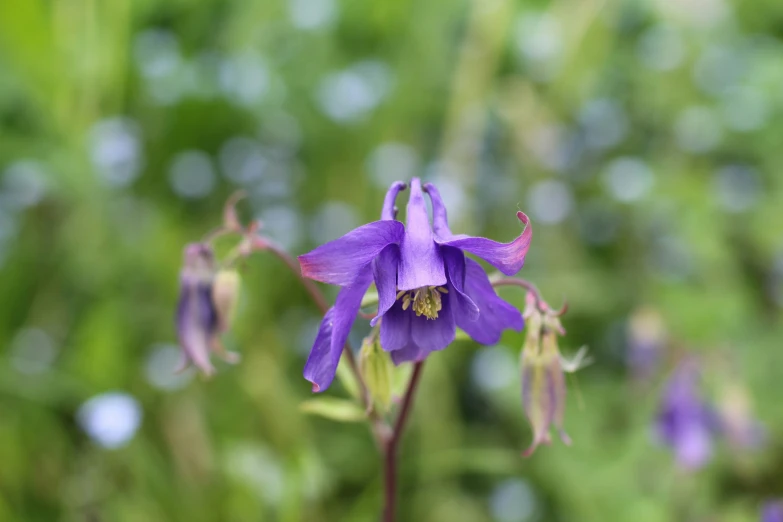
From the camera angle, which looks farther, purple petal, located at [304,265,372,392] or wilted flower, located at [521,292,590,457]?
wilted flower, located at [521,292,590,457]

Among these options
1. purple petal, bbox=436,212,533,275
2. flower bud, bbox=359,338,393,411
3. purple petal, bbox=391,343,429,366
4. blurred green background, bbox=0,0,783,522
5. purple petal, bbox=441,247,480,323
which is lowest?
blurred green background, bbox=0,0,783,522

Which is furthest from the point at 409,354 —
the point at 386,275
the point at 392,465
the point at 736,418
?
the point at 736,418

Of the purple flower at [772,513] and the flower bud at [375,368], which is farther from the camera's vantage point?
the purple flower at [772,513]

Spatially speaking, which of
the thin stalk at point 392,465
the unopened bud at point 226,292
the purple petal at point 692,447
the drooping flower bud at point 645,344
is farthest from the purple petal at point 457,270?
the drooping flower bud at point 645,344

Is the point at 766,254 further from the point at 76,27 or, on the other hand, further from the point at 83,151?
the point at 76,27

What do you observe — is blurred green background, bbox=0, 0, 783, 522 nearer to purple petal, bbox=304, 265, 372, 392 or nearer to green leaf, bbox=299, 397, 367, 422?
green leaf, bbox=299, 397, 367, 422

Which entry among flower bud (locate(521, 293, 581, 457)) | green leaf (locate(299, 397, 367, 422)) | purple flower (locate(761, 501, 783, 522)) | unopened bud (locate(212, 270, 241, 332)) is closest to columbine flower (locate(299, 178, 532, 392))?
flower bud (locate(521, 293, 581, 457))

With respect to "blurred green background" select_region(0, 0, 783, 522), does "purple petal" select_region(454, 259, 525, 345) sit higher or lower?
higher

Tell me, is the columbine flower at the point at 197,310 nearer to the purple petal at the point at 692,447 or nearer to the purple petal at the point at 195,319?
the purple petal at the point at 195,319
